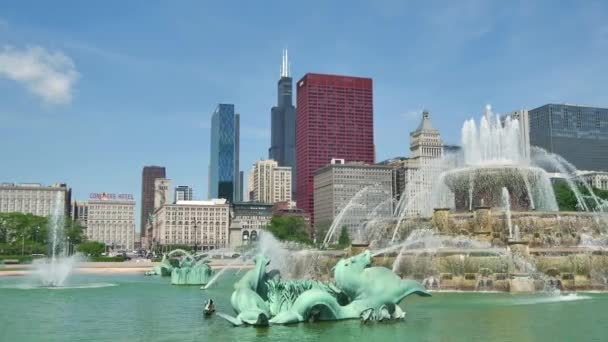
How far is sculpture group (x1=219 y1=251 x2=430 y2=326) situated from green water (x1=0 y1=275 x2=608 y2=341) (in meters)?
0.38

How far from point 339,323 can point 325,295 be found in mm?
953

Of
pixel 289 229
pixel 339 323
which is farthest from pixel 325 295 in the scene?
pixel 289 229

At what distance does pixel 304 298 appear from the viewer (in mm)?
18750

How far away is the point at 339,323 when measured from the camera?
1894cm

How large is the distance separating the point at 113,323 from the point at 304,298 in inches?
263

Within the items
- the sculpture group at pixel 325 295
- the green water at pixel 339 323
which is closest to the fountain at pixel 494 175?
the green water at pixel 339 323

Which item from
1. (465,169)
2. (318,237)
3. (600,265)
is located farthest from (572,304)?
(318,237)

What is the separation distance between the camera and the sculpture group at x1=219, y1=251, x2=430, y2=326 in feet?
61.5

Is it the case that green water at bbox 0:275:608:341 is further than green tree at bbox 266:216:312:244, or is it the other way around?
green tree at bbox 266:216:312:244

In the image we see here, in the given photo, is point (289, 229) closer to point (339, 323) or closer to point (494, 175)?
point (494, 175)

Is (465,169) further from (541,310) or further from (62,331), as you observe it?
Answer: (62,331)

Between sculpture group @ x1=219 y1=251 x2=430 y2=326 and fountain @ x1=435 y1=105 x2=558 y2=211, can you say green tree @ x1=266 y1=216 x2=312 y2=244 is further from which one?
sculpture group @ x1=219 y1=251 x2=430 y2=326

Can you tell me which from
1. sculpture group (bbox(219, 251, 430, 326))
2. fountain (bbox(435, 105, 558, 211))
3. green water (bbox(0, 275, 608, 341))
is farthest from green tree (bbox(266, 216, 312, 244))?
sculpture group (bbox(219, 251, 430, 326))

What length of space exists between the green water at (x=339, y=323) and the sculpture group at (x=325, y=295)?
38 cm
